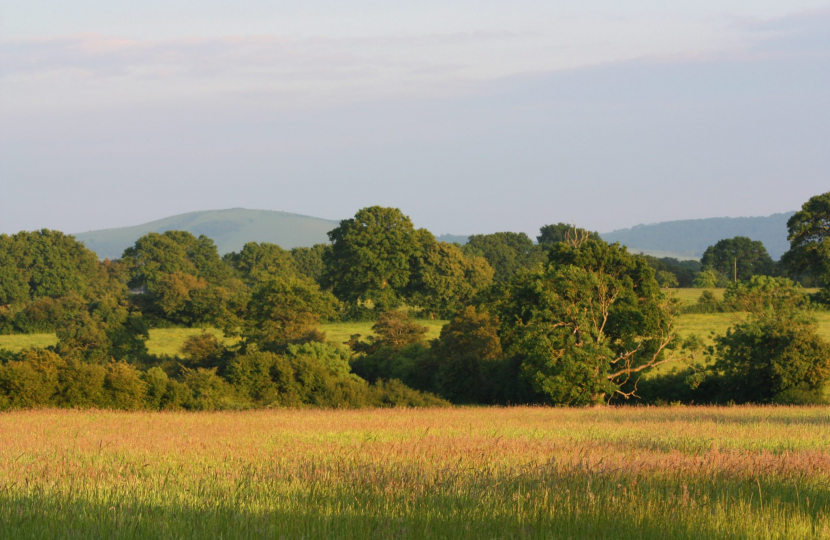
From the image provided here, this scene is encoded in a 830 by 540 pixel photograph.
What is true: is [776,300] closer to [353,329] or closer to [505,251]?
[353,329]

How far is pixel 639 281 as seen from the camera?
1468 inches

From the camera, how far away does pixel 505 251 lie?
108m

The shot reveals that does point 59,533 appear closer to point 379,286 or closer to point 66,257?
point 379,286

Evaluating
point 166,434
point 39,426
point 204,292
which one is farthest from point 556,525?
point 204,292

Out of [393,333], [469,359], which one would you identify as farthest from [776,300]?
[393,333]

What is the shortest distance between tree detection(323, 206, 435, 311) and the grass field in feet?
217

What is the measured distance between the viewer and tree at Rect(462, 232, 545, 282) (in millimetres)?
106250

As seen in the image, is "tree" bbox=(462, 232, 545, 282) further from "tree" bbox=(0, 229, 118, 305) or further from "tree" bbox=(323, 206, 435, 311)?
"tree" bbox=(0, 229, 118, 305)

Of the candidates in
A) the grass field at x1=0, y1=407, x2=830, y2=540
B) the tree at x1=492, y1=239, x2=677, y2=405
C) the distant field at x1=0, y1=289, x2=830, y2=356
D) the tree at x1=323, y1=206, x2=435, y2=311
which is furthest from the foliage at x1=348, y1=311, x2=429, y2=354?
the grass field at x1=0, y1=407, x2=830, y2=540

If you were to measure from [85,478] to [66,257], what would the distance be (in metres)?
102

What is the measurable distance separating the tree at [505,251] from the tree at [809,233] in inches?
1830

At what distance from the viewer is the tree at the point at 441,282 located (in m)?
79.9

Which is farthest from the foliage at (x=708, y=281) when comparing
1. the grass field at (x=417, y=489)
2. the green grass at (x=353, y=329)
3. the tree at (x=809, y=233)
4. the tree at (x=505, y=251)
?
the grass field at (x=417, y=489)

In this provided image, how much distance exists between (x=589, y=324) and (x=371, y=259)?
4687 centimetres
